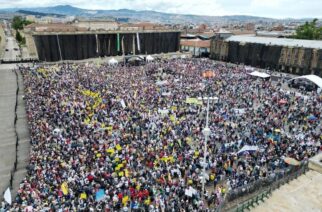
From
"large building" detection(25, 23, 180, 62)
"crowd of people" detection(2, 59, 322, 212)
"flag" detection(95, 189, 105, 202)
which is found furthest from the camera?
"large building" detection(25, 23, 180, 62)

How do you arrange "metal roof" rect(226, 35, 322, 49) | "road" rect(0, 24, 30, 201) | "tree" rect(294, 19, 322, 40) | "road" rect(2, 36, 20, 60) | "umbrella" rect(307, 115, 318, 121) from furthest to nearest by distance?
"road" rect(2, 36, 20, 60)
"tree" rect(294, 19, 322, 40)
"metal roof" rect(226, 35, 322, 49)
"umbrella" rect(307, 115, 318, 121)
"road" rect(0, 24, 30, 201)

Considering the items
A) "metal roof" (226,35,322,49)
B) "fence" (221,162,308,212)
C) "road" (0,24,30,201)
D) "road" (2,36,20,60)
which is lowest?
"road" (0,24,30,201)

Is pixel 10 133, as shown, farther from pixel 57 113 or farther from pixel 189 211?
pixel 189 211

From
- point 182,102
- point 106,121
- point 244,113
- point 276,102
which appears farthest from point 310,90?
point 106,121

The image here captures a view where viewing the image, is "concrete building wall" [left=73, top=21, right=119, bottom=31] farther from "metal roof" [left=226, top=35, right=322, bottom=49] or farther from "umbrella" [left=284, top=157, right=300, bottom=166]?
"umbrella" [left=284, top=157, right=300, bottom=166]

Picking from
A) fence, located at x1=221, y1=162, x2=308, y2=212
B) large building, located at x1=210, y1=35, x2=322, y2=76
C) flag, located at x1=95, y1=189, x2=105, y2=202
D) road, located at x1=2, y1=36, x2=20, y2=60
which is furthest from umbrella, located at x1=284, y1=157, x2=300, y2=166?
road, located at x1=2, y1=36, x2=20, y2=60

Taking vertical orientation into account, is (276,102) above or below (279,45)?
below

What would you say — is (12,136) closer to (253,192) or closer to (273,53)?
(253,192)
